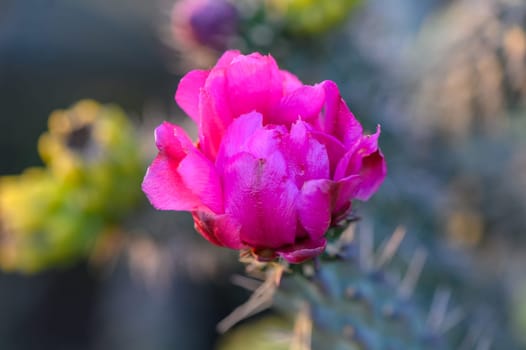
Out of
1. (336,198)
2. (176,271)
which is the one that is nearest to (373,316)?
(336,198)

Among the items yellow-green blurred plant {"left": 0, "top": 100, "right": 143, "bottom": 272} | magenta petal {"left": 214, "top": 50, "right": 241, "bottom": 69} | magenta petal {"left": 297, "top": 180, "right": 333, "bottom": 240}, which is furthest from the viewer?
yellow-green blurred plant {"left": 0, "top": 100, "right": 143, "bottom": 272}

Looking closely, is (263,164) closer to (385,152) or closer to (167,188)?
(167,188)

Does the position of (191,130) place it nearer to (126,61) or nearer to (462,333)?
(462,333)

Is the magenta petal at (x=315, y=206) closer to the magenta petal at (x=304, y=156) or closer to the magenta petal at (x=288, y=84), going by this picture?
the magenta petal at (x=304, y=156)

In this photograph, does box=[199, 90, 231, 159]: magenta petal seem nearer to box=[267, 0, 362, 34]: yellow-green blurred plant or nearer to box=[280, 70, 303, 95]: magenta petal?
box=[280, 70, 303, 95]: magenta petal

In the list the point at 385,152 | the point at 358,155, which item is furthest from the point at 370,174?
the point at 385,152

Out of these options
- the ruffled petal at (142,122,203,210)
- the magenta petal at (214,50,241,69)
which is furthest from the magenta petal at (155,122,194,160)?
the magenta petal at (214,50,241,69)

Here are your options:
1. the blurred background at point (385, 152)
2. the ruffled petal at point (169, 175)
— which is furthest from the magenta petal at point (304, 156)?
the blurred background at point (385, 152)

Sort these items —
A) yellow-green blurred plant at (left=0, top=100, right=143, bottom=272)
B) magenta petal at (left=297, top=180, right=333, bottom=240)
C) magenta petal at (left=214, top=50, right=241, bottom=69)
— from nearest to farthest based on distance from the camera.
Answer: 1. magenta petal at (left=297, top=180, right=333, bottom=240)
2. magenta petal at (left=214, top=50, right=241, bottom=69)
3. yellow-green blurred plant at (left=0, top=100, right=143, bottom=272)
